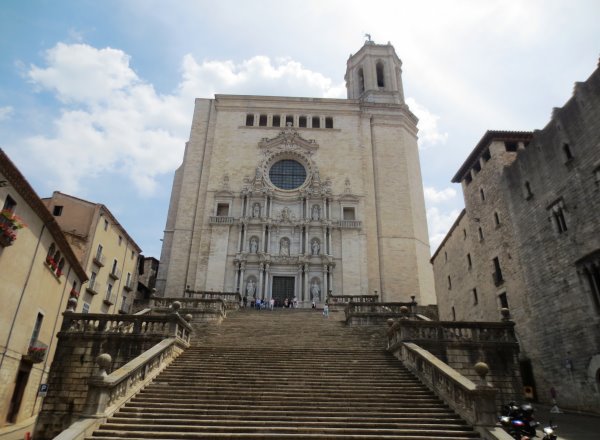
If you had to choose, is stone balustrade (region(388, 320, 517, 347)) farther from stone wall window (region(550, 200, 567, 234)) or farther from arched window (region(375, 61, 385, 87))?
arched window (region(375, 61, 385, 87))

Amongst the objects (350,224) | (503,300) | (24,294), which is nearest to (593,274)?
(503,300)

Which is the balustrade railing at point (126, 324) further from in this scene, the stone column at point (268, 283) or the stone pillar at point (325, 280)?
the stone pillar at point (325, 280)

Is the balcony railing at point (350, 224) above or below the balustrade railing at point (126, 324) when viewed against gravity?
above

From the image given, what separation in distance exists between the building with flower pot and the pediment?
1974 cm

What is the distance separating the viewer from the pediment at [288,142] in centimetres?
3647

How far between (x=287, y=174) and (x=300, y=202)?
348 centimetres

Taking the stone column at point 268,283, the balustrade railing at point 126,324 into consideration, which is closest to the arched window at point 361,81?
the stone column at point 268,283

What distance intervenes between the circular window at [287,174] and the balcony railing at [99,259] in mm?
14802

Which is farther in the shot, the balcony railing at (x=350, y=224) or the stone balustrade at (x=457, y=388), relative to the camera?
the balcony railing at (x=350, y=224)

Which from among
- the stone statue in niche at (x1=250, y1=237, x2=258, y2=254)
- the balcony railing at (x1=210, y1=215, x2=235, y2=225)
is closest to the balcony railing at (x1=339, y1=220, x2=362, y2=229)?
the stone statue in niche at (x1=250, y1=237, x2=258, y2=254)

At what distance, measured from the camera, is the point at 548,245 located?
18.5 metres

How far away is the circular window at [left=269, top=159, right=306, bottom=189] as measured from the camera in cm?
3559

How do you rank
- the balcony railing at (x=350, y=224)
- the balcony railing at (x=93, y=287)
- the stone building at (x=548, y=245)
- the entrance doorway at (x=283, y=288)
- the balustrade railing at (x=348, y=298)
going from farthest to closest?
the balcony railing at (x=350, y=224) → the entrance doorway at (x=283, y=288) → the balcony railing at (x=93, y=287) → the balustrade railing at (x=348, y=298) → the stone building at (x=548, y=245)

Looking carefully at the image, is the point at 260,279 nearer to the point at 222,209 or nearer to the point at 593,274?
the point at 222,209
